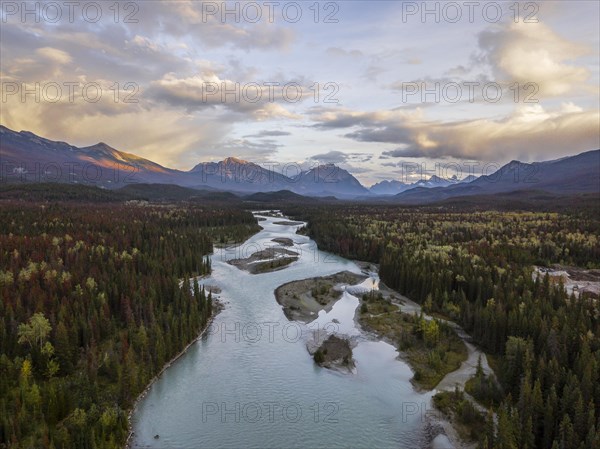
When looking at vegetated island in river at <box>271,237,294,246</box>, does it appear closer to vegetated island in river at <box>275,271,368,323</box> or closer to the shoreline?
vegetated island in river at <box>275,271,368,323</box>

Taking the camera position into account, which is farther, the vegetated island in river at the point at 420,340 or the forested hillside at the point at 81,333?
the vegetated island in river at the point at 420,340

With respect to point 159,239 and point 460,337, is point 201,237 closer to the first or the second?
point 159,239

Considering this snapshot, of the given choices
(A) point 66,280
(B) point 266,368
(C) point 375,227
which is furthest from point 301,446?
(C) point 375,227

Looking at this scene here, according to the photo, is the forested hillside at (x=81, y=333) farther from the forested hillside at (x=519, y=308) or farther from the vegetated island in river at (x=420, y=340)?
the forested hillside at (x=519, y=308)

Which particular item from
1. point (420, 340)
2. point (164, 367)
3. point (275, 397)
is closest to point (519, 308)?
point (420, 340)

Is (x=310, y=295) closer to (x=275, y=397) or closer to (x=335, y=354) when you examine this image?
(x=335, y=354)

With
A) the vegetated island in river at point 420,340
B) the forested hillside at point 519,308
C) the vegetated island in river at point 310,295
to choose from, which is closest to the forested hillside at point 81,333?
the vegetated island in river at point 310,295

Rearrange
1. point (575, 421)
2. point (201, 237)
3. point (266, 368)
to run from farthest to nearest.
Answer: point (201, 237)
point (266, 368)
point (575, 421)
